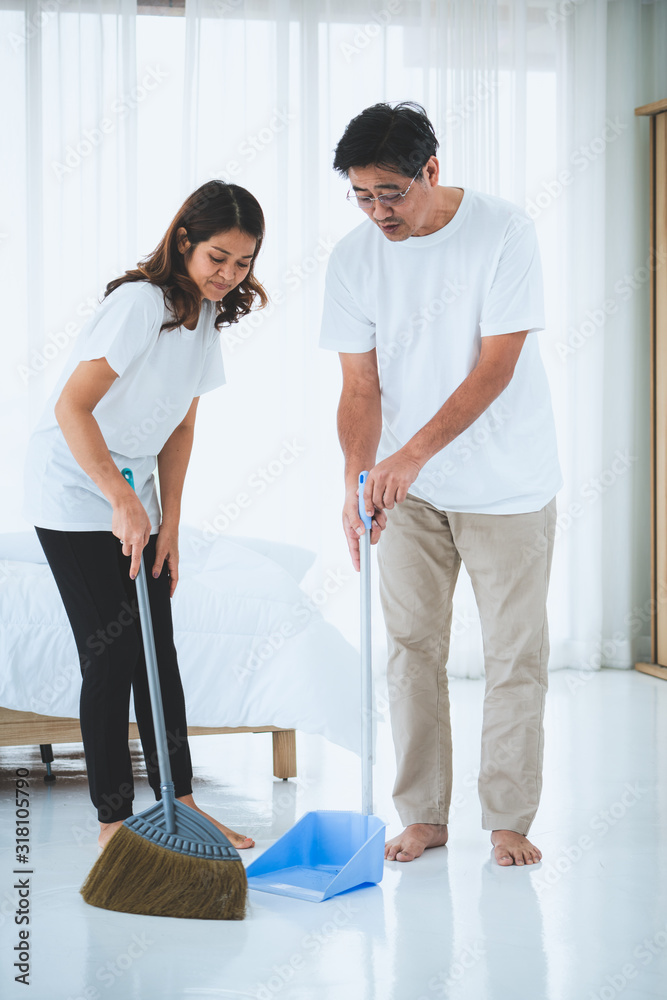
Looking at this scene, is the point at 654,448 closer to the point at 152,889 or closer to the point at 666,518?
the point at 666,518

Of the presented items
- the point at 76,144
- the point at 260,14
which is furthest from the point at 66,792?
the point at 260,14

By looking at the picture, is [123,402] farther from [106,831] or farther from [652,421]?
[652,421]

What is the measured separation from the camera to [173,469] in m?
1.98

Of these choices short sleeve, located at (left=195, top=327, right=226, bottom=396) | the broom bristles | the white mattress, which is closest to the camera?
the broom bristles

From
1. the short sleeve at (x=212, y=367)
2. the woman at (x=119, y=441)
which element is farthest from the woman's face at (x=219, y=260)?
the short sleeve at (x=212, y=367)

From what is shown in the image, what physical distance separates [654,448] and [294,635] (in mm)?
2038

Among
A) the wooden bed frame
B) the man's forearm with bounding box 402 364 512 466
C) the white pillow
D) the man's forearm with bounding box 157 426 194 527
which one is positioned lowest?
the wooden bed frame

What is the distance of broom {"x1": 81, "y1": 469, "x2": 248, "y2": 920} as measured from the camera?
1.58 metres

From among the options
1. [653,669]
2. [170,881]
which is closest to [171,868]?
[170,881]

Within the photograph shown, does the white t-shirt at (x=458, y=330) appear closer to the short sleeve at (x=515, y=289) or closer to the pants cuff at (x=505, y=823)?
the short sleeve at (x=515, y=289)

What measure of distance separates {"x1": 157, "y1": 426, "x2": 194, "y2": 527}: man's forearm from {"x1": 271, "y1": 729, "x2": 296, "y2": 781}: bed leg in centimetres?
71

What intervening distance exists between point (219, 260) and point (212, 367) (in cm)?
24

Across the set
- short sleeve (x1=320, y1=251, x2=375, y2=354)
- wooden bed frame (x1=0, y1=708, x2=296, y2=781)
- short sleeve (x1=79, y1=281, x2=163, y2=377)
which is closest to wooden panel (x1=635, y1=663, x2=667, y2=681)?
wooden bed frame (x1=0, y1=708, x2=296, y2=781)

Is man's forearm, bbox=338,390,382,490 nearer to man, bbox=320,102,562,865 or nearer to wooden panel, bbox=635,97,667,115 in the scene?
man, bbox=320,102,562,865
